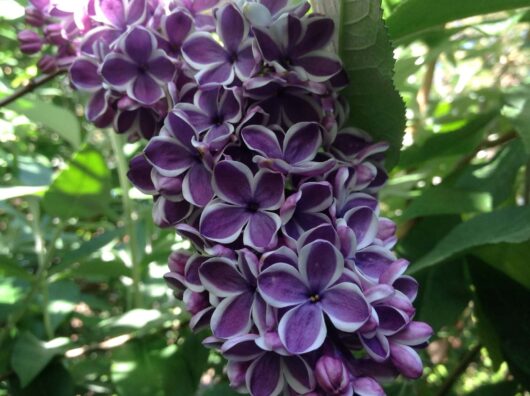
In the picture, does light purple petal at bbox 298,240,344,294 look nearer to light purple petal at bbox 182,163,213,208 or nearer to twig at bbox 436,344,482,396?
light purple petal at bbox 182,163,213,208

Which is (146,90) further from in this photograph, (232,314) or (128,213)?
(128,213)

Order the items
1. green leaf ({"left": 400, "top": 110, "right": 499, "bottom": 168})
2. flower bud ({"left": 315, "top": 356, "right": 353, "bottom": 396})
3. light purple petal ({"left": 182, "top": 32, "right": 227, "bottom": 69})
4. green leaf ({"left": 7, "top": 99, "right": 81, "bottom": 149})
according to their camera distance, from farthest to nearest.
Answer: green leaf ({"left": 7, "top": 99, "right": 81, "bottom": 149})
green leaf ({"left": 400, "top": 110, "right": 499, "bottom": 168})
light purple petal ({"left": 182, "top": 32, "right": 227, "bottom": 69})
flower bud ({"left": 315, "top": 356, "right": 353, "bottom": 396})

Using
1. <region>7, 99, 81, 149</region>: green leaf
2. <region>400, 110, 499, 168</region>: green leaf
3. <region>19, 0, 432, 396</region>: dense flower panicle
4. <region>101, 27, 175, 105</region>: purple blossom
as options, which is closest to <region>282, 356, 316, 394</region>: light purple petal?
<region>19, 0, 432, 396</region>: dense flower panicle

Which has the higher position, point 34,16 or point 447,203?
point 34,16

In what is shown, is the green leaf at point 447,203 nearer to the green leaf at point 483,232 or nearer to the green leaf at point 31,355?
the green leaf at point 483,232

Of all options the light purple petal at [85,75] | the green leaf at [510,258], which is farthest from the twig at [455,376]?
the light purple petal at [85,75]

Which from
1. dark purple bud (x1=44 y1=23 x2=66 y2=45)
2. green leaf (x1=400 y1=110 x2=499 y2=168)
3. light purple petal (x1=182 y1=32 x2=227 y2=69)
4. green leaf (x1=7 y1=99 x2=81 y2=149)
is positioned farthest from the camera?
green leaf (x1=7 y1=99 x2=81 y2=149)

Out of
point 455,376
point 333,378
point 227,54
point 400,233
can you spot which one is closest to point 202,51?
point 227,54

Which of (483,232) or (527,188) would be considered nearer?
(483,232)
